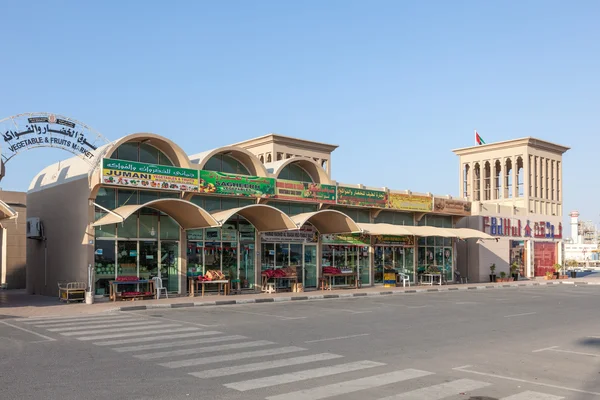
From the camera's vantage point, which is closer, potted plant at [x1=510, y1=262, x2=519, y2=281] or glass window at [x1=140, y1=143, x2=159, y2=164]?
glass window at [x1=140, y1=143, x2=159, y2=164]

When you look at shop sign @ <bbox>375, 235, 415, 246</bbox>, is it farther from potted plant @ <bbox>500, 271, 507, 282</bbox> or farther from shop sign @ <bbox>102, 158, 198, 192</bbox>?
shop sign @ <bbox>102, 158, 198, 192</bbox>

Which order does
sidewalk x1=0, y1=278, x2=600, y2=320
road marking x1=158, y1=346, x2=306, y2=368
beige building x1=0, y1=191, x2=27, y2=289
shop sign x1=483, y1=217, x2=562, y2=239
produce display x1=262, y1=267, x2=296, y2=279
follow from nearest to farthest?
road marking x1=158, y1=346, x2=306, y2=368 < sidewalk x1=0, y1=278, x2=600, y2=320 < produce display x1=262, y1=267, x2=296, y2=279 < beige building x1=0, y1=191, x2=27, y2=289 < shop sign x1=483, y1=217, x2=562, y2=239

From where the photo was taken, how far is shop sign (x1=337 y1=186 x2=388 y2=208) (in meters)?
32.8

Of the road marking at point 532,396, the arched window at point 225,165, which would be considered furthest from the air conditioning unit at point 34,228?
the road marking at point 532,396

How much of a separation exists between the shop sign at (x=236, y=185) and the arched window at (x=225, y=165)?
105cm

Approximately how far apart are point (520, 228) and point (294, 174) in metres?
23.1

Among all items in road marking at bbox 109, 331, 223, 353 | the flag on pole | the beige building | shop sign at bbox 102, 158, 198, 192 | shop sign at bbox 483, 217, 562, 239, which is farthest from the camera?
the flag on pole

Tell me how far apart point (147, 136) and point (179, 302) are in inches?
277

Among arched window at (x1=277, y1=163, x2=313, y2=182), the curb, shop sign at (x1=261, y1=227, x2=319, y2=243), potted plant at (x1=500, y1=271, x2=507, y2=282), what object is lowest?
potted plant at (x1=500, y1=271, x2=507, y2=282)

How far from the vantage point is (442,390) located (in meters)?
8.62

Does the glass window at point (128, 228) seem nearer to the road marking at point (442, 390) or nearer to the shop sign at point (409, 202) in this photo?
the shop sign at point (409, 202)

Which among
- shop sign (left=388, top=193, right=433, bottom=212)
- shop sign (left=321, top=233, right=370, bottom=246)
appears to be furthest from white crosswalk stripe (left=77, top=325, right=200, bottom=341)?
shop sign (left=388, top=193, right=433, bottom=212)

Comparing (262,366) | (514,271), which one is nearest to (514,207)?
(514,271)

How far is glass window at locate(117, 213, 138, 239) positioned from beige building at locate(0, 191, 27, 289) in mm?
12110
